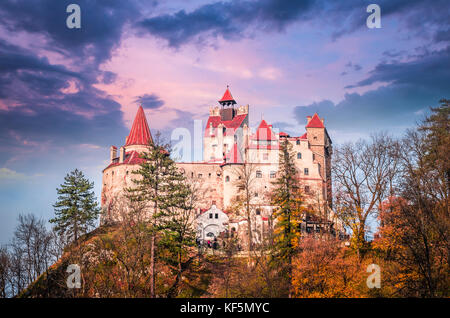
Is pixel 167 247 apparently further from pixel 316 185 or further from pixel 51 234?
pixel 316 185

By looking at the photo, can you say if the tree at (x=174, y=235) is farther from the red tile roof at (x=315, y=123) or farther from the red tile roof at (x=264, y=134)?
the red tile roof at (x=315, y=123)

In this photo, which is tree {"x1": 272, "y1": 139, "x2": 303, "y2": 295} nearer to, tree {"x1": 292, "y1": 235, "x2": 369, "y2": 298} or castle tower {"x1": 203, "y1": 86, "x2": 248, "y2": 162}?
tree {"x1": 292, "y1": 235, "x2": 369, "y2": 298}

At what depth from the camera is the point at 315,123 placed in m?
65.6

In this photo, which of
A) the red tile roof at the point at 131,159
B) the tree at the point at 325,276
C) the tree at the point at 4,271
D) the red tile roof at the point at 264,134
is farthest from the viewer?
the red tile roof at the point at 131,159

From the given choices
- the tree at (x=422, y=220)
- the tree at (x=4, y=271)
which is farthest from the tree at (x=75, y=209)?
the tree at (x=422, y=220)

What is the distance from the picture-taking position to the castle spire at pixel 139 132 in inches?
2813

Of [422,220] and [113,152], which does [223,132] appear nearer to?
[113,152]

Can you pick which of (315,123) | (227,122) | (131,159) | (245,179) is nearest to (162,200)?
(245,179)

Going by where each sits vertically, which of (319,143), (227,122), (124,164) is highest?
(227,122)

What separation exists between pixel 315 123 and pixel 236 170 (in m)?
14.7
